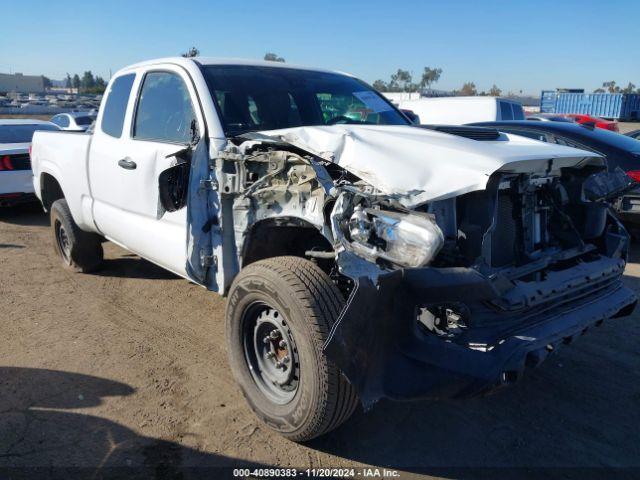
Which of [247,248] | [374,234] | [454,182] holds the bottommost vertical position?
[247,248]

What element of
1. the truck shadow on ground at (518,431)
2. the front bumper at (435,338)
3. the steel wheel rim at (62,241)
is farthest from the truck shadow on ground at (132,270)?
the front bumper at (435,338)

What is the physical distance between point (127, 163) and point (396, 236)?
2.65m

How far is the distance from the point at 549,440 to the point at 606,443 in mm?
306

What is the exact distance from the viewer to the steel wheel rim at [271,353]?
2998 mm

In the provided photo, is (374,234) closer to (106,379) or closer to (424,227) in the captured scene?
(424,227)

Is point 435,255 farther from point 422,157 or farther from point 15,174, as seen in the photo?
point 15,174

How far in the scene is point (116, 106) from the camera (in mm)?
4957

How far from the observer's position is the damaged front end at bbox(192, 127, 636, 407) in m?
2.39

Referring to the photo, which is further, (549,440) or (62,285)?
(62,285)

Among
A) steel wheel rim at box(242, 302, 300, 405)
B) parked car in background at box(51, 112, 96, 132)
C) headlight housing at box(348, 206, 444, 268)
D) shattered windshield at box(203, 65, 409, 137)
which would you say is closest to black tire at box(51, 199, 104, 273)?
shattered windshield at box(203, 65, 409, 137)

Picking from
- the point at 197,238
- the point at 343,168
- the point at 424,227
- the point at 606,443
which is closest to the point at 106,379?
the point at 197,238

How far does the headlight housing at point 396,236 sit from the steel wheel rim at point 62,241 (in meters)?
4.55

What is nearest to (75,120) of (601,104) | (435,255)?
(435,255)

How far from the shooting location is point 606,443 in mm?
3096
